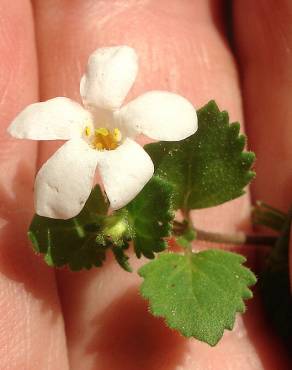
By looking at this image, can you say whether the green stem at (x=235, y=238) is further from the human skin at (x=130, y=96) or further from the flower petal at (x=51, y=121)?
the flower petal at (x=51, y=121)

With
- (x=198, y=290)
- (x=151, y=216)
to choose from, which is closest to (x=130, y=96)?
(x=151, y=216)

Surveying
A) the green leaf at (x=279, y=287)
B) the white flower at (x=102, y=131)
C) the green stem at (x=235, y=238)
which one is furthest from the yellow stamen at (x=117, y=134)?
the green leaf at (x=279, y=287)

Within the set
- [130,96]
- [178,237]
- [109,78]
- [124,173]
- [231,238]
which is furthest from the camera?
[130,96]

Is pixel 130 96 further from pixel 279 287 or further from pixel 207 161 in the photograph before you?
pixel 279 287

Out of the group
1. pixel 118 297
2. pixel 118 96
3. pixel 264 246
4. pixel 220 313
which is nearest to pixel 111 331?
pixel 118 297

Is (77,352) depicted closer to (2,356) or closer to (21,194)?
(2,356)

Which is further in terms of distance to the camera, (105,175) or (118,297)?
(118,297)

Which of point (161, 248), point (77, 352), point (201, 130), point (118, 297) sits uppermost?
point (201, 130)
